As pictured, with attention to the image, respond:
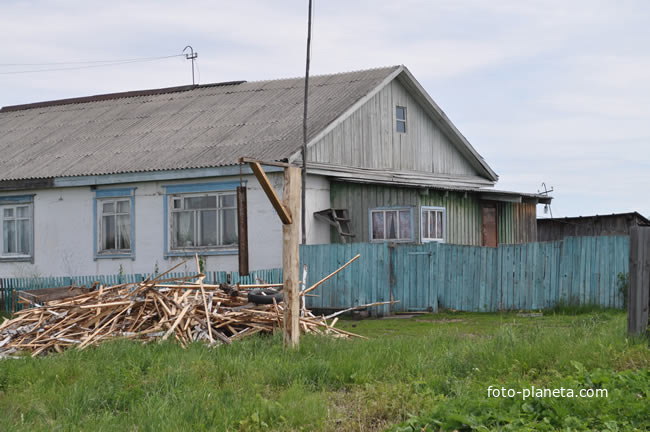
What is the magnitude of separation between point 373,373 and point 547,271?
28.5 feet

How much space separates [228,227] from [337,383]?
11.8m

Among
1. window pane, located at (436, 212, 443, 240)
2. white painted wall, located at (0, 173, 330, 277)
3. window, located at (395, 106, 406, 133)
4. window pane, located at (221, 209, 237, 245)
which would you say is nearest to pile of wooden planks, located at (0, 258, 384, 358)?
white painted wall, located at (0, 173, 330, 277)

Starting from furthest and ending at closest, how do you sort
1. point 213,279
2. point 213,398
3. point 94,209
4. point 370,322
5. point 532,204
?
1. point 532,204
2. point 94,209
3. point 213,279
4. point 370,322
5. point 213,398

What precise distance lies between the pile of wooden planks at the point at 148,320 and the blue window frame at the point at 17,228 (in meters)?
10.9

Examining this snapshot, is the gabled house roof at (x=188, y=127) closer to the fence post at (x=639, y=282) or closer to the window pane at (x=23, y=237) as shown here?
the window pane at (x=23, y=237)

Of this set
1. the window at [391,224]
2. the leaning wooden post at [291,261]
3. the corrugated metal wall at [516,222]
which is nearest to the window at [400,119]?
the corrugated metal wall at [516,222]

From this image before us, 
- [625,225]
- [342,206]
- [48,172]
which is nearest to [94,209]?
[48,172]

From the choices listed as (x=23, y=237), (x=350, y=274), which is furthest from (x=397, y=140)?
(x=23, y=237)

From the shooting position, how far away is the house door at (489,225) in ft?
76.3

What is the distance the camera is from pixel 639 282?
33.1 feet

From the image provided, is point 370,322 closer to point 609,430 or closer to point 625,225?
point 609,430

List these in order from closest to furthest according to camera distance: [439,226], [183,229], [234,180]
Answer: [234,180] → [183,229] → [439,226]

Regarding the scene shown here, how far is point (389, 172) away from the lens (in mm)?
23891

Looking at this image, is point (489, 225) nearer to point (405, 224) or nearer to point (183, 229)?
point (405, 224)
